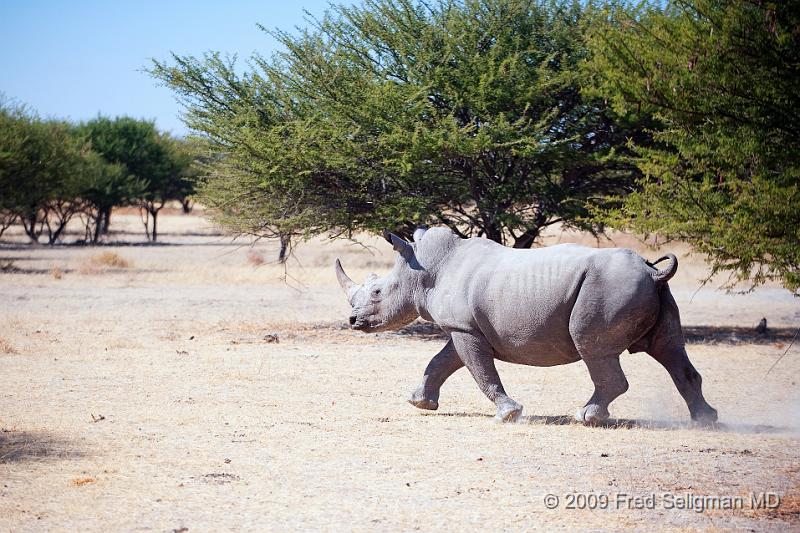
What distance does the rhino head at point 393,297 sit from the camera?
33.4 ft

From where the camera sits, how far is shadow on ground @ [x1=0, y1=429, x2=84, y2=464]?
7.86 metres

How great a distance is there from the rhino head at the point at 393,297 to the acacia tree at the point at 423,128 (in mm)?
6846

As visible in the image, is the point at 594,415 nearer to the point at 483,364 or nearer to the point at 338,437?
the point at 483,364

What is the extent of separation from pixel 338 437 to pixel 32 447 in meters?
2.57

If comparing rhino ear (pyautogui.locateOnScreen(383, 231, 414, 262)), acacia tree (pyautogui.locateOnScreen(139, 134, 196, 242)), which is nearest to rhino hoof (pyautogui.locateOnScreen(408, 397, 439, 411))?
rhino ear (pyautogui.locateOnScreen(383, 231, 414, 262))

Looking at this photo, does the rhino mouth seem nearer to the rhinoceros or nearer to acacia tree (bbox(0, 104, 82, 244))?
the rhinoceros

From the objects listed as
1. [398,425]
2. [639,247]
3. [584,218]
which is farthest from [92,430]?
[639,247]

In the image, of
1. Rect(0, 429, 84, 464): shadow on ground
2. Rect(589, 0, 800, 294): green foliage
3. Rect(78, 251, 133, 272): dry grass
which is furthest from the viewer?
Rect(78, 251, 133, 272): dry grass

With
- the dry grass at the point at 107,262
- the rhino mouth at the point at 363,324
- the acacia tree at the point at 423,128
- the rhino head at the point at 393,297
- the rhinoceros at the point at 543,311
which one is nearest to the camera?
the rhinoceros at the point at 543,311

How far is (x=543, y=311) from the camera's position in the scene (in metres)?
9.26

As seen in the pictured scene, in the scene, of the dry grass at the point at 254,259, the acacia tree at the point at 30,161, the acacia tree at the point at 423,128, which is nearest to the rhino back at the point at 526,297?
the acacia tree at the point at 423,128

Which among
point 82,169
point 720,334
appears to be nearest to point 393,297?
point 720,334

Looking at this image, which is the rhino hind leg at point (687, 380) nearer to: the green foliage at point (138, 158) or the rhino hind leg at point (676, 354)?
the rhino hind leg at point (676, 354)

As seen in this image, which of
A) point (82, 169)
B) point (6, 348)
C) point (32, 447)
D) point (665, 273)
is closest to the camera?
point (32, 447)
